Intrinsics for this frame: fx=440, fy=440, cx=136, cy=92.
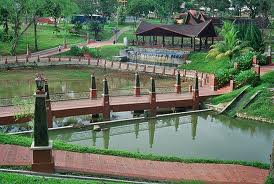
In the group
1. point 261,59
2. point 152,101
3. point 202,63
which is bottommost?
point 152,101

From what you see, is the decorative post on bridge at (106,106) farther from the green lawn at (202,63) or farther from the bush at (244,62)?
the green lawn at (202,63)

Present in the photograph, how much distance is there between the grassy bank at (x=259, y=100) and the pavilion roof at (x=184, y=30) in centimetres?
1869

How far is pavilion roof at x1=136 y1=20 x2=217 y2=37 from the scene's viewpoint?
5172 cm

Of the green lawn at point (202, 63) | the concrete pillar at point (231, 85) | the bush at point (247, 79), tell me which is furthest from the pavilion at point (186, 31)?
the bush at point (247, 79)

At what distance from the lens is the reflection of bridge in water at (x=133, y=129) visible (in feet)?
80.9

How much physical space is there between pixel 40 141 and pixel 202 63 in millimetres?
35700

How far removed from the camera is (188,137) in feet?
82.8

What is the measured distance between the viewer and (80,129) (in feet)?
85.0

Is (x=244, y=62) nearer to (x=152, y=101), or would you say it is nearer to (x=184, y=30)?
(x=152, y=101)

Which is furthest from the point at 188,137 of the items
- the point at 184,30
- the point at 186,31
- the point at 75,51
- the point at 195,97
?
the point at 75,51

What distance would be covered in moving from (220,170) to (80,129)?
35.1 ft

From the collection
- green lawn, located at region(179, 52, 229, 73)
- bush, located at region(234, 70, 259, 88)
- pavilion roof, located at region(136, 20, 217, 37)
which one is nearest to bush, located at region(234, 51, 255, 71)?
bush, located at region(234, 70, 259, 88)

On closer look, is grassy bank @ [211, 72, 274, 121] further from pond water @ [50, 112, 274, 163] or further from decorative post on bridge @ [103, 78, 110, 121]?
decorative post on bridge @ [103, 78, 110, 121]

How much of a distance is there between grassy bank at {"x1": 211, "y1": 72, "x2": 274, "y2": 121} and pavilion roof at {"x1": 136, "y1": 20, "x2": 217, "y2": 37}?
18691 millimetres
